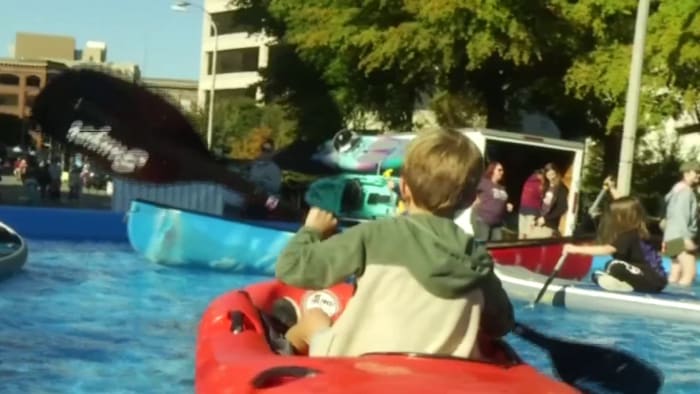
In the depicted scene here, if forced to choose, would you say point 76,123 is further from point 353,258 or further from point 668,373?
point 353,258

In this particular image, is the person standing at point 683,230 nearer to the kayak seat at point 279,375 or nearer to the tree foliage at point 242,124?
the kayak seat at point 279,375

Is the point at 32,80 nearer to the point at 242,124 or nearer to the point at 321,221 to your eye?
the point at 242,124

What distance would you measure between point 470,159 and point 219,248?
9.51 m

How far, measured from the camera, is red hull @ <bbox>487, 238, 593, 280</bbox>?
13.5 meters

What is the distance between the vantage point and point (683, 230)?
15.7 meters

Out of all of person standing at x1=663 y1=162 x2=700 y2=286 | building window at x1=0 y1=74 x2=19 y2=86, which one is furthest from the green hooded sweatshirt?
building window at x1=0 y1=74 x2=19 y2=86

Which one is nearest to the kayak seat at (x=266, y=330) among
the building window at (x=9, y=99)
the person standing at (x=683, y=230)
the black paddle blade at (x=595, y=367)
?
the black paddle blade at (x=595, y=367)

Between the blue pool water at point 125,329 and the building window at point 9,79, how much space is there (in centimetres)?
9515

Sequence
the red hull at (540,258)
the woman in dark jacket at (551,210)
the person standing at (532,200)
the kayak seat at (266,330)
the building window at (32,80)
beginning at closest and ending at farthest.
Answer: the kayak seat at (266,330), the red hull at (540,258), the woman in dark jacket at (551,210), the person standing at (532,200), the building window at (32,80)

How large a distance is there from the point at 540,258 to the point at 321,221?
10063mm

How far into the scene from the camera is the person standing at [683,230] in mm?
15703

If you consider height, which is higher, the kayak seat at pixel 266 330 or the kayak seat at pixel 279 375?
the kayak seat at pixel 279 375

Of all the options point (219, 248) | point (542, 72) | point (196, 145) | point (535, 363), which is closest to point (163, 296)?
point (219, 248)

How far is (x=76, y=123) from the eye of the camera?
1892 centimetres
